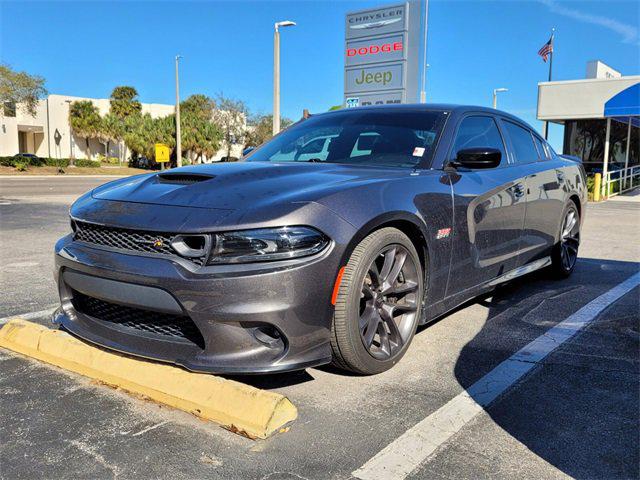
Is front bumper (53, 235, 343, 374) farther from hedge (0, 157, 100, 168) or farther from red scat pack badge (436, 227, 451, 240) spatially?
hedge (0, 157, 100, 168)

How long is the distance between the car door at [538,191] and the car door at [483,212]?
0.70ft

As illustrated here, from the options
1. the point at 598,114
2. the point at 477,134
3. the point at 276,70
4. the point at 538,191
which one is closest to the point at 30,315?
the point at 477,134

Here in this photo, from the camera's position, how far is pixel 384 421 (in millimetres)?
2609

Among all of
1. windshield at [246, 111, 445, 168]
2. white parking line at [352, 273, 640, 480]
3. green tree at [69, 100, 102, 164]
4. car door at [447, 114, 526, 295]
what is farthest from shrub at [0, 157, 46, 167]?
white parking line at [352, 273, 640, 480]

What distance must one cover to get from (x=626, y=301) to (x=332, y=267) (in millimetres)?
3416

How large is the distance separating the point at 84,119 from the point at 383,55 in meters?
49.8

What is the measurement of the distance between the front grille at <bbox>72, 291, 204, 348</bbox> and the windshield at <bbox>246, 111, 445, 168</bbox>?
1682mm

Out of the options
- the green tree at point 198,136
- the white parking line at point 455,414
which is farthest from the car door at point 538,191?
the green tree at point 198,136

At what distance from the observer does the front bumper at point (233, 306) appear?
247 cm

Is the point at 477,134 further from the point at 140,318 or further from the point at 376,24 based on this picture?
the point at 376,24

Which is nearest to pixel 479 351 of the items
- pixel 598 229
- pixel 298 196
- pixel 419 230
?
pixel 419 230

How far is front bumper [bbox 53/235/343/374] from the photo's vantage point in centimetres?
247

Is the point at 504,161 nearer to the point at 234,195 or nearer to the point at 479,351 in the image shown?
the point at 479,351

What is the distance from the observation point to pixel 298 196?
8.94 feet
